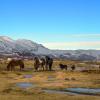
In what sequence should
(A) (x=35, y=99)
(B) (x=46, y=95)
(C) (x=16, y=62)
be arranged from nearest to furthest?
1. (A) (x=35, y=99)
2. (B) (x=46, y=95)
3. (C) (x=16, y=62)

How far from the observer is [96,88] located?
3684 centimetres

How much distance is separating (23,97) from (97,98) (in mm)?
6684

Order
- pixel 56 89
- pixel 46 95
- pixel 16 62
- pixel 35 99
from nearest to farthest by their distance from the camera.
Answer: pixel 35 99
pixel 46 95
pixel 56 89
pixel 16 62

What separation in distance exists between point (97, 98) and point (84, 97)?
130 centimetres

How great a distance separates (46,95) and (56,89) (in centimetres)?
615

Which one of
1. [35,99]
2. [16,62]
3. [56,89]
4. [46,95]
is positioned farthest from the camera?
[16,62]

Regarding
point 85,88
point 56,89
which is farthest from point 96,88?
point 56,89

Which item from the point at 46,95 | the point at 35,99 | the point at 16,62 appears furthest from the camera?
the point at 16,62

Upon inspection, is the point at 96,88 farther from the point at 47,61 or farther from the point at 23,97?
the point at 47,61

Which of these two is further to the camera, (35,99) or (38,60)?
(38,60)

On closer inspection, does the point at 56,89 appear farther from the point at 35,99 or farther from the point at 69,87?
the point at 35,99

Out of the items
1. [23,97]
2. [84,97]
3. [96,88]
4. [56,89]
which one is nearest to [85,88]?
[96,88]

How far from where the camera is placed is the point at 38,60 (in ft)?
266

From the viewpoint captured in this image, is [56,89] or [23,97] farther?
[56,89]
